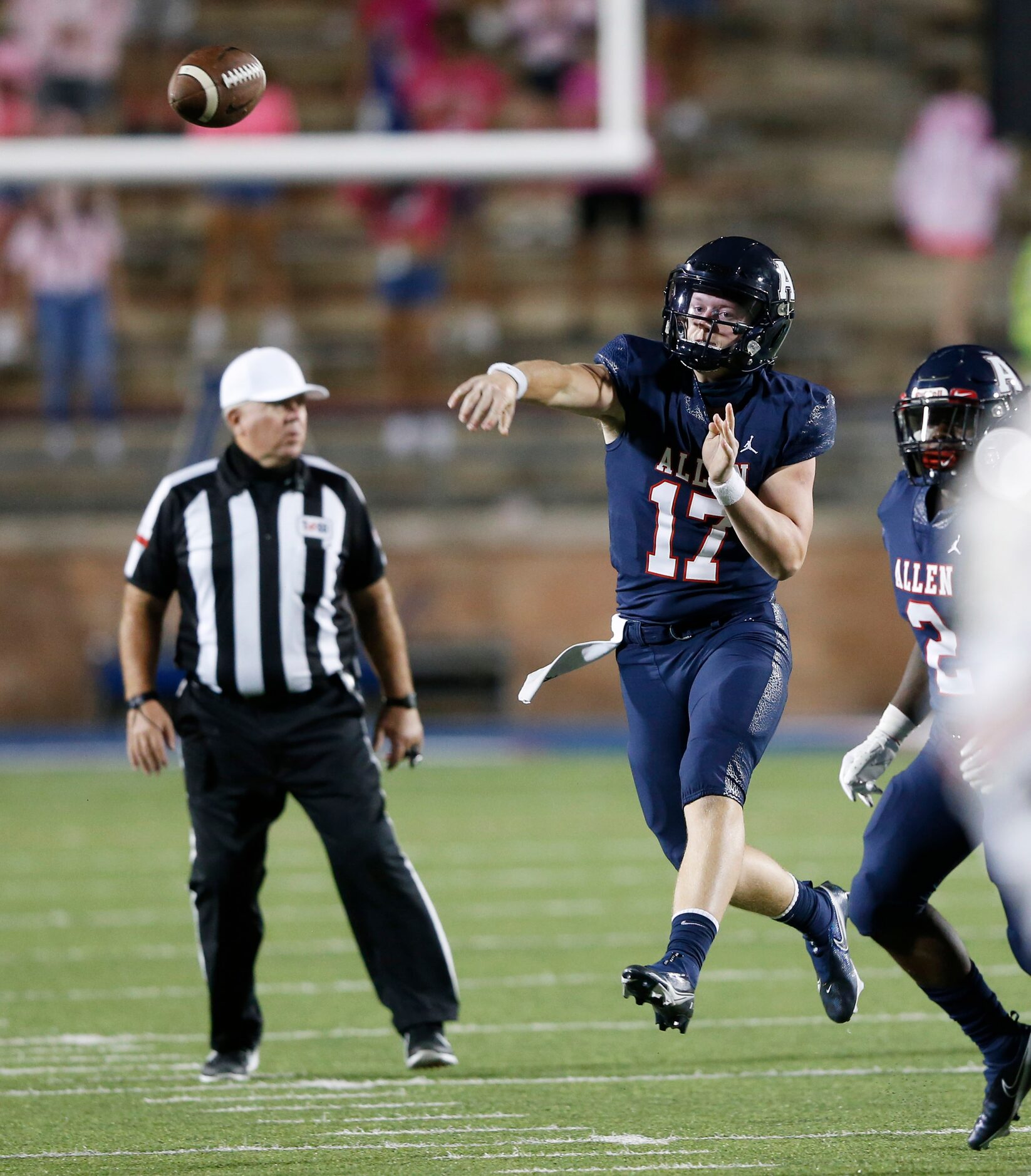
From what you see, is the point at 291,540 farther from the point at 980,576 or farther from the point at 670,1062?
the point at 980,576

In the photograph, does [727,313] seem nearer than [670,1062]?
Yes

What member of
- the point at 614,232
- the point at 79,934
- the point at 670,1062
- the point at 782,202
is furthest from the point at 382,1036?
the point at 782,202

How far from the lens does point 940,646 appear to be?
4.15 m

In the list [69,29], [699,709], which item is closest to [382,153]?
[69,29]

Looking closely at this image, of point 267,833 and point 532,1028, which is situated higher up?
point 267,833

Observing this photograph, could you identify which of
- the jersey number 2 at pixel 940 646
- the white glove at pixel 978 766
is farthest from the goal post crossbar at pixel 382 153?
the white glove at pixel 978 766

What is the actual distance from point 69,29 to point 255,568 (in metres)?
5.39

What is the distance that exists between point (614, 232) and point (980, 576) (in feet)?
33.7

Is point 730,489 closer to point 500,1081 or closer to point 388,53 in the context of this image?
point 500,1081

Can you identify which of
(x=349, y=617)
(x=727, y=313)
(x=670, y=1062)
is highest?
(x=727, y=313)

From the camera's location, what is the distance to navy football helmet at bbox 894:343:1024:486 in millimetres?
4145

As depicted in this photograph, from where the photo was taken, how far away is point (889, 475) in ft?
42.7

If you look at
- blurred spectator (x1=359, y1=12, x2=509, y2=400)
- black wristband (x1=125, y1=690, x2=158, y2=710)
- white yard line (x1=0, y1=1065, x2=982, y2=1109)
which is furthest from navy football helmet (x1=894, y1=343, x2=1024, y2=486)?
blurred spectator (x1=359, y1=12, x2=509, y2=400)

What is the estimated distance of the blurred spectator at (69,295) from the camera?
13.2 meters
